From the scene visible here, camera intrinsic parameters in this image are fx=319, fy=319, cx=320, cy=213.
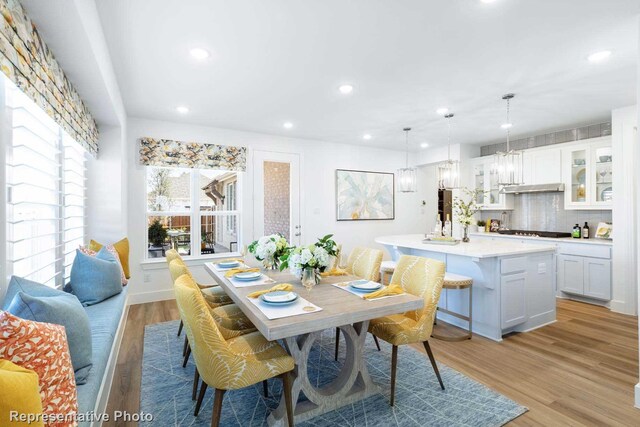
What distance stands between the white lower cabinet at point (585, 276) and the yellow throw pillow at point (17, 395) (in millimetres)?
5437

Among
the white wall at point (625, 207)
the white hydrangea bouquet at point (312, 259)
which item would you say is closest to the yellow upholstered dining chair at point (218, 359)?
the white hydrangea bouquet at point (312, 259)

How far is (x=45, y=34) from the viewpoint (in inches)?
71.4

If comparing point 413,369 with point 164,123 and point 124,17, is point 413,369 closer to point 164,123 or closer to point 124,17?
point 124,17

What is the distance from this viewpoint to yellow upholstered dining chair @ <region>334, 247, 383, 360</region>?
288cm

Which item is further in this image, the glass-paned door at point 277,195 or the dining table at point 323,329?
the glass-paned door at point 277,195

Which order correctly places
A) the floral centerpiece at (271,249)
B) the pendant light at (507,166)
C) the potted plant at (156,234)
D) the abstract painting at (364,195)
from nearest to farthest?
the floral centerpiece at (271,249), the pendant light at (507,166), the potted plant at (156,234), the abstract painting at (364,195)

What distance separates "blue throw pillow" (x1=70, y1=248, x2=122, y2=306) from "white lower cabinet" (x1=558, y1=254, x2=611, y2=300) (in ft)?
18.0

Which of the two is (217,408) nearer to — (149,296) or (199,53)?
(199,53)

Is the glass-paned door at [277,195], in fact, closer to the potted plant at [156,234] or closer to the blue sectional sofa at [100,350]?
the potted plant at [156,234]

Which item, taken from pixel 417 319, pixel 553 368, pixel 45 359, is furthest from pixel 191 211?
pixel 553 368

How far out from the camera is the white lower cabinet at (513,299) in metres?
3.10

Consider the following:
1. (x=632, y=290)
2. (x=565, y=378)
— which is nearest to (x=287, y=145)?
(x=565, y=378)

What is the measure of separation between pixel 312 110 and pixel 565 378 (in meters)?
3.54

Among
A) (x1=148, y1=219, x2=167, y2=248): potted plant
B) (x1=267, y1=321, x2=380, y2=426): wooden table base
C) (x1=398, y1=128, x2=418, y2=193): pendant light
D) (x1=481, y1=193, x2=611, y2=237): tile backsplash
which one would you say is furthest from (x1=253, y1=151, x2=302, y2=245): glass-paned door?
(x1=481, y1=193, x2=611, y2=237): tile backsplash
